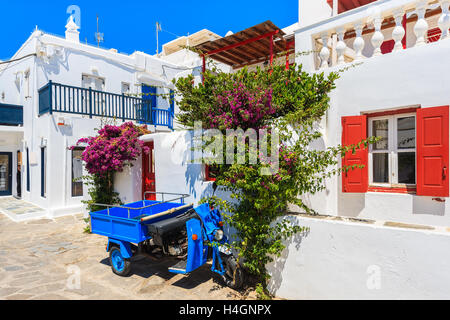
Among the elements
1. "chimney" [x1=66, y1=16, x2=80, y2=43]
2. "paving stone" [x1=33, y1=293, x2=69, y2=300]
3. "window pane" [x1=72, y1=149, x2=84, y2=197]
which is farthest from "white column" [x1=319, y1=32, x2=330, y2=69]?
"chimney" [x1=66, y1=16, x2=80, y2=43]

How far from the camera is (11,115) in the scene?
1225 cm

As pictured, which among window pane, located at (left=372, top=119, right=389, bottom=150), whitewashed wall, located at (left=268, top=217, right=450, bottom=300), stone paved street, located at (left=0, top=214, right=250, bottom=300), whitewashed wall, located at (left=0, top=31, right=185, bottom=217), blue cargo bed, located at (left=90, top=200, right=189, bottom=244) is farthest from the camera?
whitewashed wall, located at (left=0, top=31, right=185, bottom=217)

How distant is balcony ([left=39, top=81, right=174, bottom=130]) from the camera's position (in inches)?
397

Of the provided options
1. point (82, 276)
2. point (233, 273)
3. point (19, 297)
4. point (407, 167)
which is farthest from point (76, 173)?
point (407, 167)

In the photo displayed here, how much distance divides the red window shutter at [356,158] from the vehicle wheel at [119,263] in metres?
4.17

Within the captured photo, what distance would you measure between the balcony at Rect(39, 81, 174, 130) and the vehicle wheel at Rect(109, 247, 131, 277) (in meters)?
6.35

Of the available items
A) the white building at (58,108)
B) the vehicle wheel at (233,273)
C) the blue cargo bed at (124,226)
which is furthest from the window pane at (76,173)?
the vehicle wheel at (233,273)

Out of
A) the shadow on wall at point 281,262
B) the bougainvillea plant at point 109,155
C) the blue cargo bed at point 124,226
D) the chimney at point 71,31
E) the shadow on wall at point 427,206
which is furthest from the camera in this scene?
the chimney at point 71,31

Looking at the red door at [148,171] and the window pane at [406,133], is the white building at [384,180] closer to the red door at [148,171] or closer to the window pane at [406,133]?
the window pane at [406,133]

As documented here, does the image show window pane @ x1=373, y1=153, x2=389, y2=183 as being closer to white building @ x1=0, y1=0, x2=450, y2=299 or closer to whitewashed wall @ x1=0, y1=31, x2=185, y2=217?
white building @ x1=0, y1=0, x2=450, y2=299

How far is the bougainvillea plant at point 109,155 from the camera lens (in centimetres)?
755

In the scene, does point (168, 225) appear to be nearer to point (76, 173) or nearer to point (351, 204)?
point (351, 204)

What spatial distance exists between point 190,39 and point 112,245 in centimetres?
2339

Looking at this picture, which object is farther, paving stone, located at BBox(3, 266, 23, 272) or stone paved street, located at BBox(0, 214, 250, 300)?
paving stone, located at BBox(3, 266, 23, 272)
